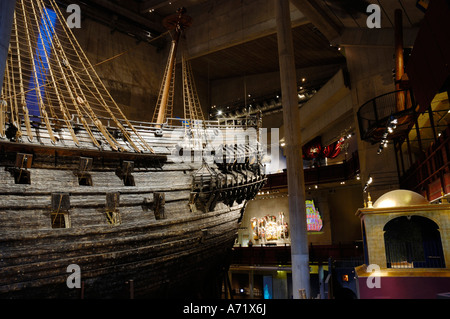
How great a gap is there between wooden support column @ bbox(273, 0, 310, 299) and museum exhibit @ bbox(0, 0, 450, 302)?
0.10 ft

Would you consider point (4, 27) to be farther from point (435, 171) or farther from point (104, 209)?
point (435, 171)

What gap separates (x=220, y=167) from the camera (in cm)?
800

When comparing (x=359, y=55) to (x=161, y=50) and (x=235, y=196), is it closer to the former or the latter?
(x=235, y=196)

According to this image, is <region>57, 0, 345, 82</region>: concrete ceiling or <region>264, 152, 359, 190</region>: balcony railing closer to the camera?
<region>264, 152, 359, 190</region>: balcony railing

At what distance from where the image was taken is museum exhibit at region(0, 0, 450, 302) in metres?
4.51

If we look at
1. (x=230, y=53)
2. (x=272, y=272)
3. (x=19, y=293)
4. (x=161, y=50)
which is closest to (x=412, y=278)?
(x=19, y=293)

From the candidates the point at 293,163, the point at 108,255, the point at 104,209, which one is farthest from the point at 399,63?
the point at 108,255

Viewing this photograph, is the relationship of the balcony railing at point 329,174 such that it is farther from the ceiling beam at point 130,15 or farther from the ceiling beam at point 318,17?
the ceiling beam at point 130,15

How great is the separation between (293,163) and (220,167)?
1.78 m

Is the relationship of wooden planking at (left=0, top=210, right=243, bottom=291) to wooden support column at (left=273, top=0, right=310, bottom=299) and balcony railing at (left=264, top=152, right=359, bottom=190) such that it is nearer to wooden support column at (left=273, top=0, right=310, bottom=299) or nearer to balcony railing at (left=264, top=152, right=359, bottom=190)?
wooden support column at (left=273, top=0, right=310, bottom=299)

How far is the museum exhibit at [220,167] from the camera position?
4508mm

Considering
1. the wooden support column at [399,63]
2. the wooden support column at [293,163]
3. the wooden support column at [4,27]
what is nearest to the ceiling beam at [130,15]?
the wooden support column at [293,163]

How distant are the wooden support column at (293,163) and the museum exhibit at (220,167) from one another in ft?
0.10

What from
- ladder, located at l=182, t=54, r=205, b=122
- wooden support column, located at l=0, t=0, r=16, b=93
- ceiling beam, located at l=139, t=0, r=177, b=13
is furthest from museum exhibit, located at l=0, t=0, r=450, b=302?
ladder, located at l=182, t=54, r=205, b=122
